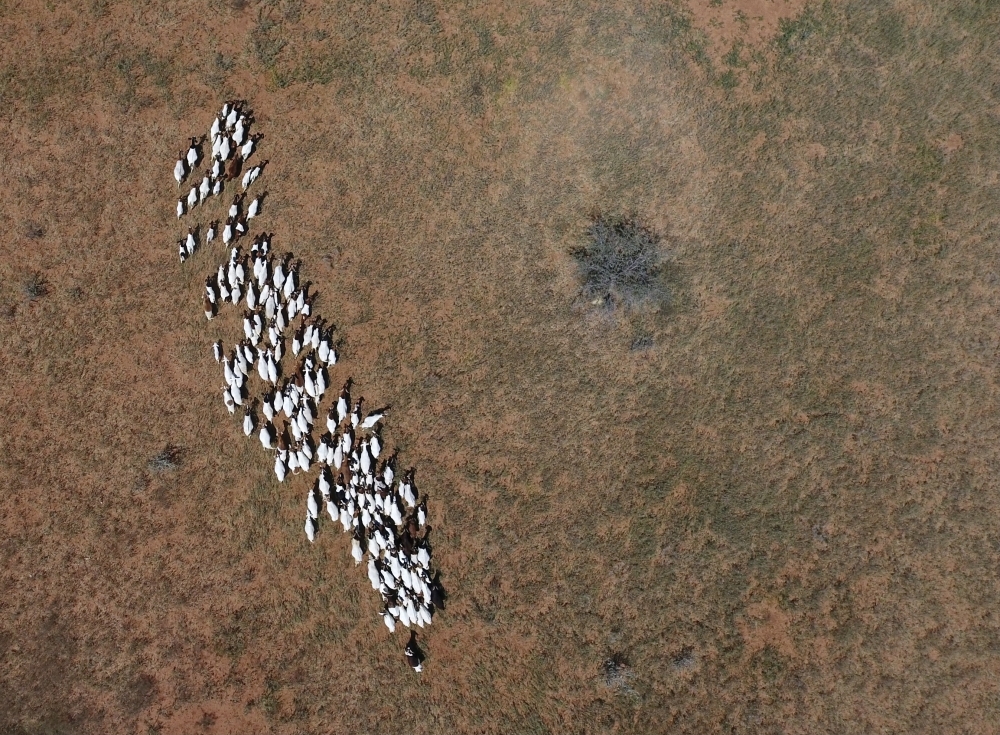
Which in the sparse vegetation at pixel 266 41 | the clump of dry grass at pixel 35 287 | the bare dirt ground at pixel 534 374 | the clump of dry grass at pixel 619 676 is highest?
the sparse vegetation at pixel 266 41

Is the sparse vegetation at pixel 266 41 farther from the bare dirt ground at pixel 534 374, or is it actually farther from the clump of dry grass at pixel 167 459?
the clump of dry grass at pixel 167 459

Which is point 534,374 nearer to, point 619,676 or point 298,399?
point 298,399

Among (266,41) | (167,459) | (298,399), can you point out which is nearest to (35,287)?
(167,459)

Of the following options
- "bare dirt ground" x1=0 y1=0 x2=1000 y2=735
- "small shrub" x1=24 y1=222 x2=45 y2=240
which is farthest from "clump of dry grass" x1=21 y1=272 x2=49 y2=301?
"small shrub" x1=24 y1=222 x2=45 y2=240

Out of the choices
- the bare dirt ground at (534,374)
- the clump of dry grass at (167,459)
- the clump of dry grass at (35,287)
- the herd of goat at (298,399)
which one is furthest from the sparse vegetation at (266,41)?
the clump of dry grass at (167,459)

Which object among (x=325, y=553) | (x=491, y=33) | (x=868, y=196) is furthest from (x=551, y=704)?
(x=491, y=33)
